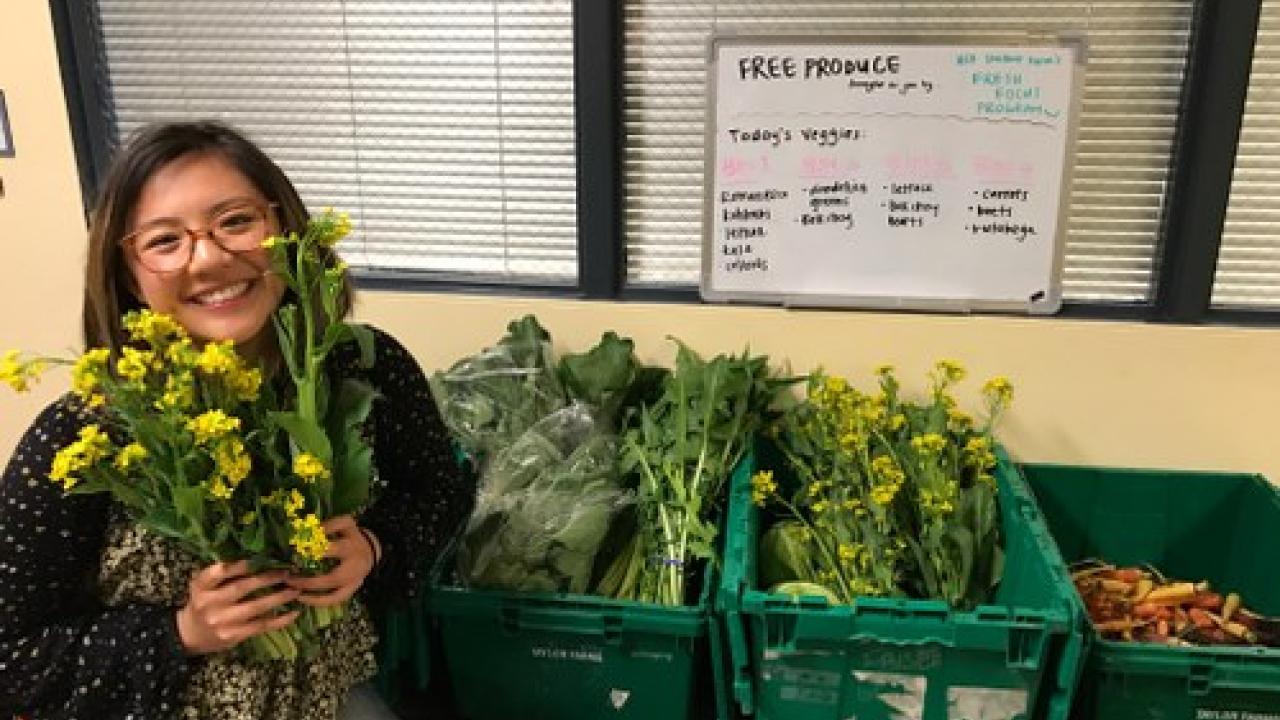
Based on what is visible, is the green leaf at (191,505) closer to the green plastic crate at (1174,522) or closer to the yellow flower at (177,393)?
the yellow flower at (177,393)

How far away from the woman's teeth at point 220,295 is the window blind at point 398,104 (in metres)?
1.04

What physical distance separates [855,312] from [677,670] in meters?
0.84

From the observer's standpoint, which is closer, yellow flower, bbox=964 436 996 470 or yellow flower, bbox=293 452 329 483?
yellow flower, bbox=293 452 329 483

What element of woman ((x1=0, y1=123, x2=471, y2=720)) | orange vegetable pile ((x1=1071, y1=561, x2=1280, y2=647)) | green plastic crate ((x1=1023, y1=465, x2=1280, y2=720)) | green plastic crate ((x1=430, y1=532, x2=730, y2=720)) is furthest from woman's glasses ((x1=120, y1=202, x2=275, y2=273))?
green plastic crate ((x1=1023, y1=465, x2=1280, y2=720))

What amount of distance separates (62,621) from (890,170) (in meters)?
1.62

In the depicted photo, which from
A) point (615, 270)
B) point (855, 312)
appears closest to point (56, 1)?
point (615, 270)

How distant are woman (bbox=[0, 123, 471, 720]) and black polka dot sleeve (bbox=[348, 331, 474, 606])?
0.57 ft

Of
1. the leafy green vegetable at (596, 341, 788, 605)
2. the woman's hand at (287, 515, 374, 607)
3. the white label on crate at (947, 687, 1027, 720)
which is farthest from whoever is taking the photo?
the leafy green vegetable at (596, 341, 788, 605)

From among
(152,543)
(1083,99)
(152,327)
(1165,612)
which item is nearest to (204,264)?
(152,327)

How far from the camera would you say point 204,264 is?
126cm

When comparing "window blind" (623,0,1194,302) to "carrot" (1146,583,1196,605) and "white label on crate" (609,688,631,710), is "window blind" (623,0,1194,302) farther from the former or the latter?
"white label on crate" (609,688,631,710)

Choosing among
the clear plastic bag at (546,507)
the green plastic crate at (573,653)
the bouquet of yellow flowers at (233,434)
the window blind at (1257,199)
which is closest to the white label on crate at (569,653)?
the green plastic crate at (573,653)

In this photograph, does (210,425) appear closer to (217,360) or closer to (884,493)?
(217,360)

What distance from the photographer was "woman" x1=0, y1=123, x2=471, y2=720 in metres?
1.26
